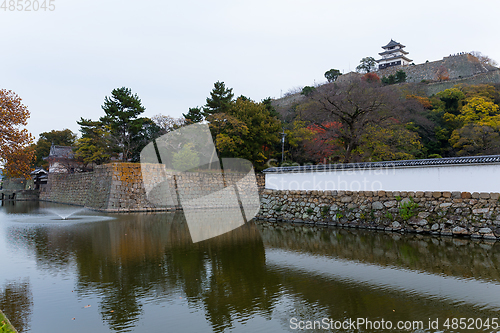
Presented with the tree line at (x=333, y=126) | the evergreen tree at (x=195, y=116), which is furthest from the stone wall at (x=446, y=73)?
the evergreen tree at (x=195, y=116)

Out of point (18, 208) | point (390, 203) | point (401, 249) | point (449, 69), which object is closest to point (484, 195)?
point (390, 203)

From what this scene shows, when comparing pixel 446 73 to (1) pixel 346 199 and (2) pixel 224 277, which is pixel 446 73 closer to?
(1) pixel 346 199

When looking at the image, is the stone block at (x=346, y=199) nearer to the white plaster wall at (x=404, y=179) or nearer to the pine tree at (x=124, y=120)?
the white plaster wall at (x=404, y=179)

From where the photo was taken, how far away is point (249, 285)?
15.7ft

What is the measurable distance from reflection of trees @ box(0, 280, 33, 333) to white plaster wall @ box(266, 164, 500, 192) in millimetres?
9779

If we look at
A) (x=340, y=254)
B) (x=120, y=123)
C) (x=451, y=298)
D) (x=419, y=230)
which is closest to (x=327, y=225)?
(x=419, y=230)

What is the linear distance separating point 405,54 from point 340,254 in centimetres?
5360

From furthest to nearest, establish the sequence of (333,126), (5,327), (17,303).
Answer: (333,126) < (17,303) < (5,327)

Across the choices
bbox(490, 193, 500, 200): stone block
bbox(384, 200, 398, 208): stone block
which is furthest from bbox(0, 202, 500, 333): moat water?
bbox(384, 200, 398, 208): stone block

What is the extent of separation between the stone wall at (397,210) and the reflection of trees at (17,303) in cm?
947

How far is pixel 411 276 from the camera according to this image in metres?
5.27

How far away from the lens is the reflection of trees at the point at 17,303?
3.48 m

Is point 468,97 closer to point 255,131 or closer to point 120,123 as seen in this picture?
point 255,131

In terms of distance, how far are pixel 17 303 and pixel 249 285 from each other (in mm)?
2943
